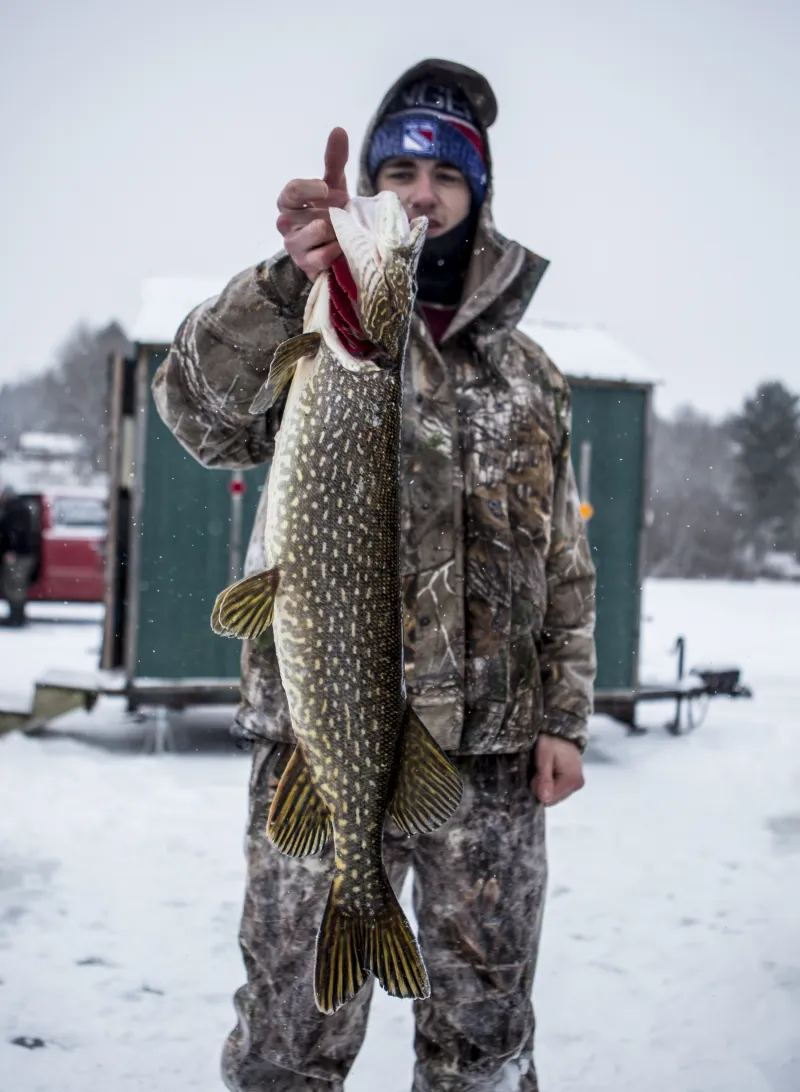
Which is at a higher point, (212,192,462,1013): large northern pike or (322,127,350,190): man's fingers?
(322,127,350,190): man's fingers

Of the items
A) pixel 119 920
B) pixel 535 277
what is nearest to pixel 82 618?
pixel 119 920

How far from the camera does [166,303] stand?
738cm

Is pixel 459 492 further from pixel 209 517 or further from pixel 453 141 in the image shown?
pixel 209 517

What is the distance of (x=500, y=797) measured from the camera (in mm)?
2164

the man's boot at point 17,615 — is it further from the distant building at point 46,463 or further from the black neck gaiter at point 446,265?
the distant building at point 46,463

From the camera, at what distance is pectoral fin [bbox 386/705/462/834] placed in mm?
1718

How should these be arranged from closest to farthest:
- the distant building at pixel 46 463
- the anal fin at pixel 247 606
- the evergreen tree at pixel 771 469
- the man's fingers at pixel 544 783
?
the anal fin at pixel 247 606 < the man's fingers at pixel 544 783 < the distant building at pixel 46 463 < the evergreen tree at pixel 771 469

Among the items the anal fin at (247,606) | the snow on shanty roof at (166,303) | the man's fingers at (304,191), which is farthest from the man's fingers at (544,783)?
the snow on shanty roof at (166,303)

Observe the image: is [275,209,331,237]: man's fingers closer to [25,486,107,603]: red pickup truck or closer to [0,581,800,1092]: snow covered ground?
[0,581,800,1092]: snow covered ground

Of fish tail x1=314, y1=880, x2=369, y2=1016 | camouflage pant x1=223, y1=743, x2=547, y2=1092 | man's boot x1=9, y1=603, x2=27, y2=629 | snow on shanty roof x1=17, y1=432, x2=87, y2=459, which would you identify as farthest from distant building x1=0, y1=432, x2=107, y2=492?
fish tail x1=314, y1=880, x2=369, y2=1016

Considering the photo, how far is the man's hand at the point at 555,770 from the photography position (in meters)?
2.20

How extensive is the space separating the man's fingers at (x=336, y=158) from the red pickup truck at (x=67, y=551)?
41.7ft

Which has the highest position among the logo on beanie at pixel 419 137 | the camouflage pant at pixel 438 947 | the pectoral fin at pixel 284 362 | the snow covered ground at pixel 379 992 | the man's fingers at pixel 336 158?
the logo on beanie at pixel 419 137

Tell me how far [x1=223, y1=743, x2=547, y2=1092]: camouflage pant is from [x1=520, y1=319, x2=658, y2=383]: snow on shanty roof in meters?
5.48
